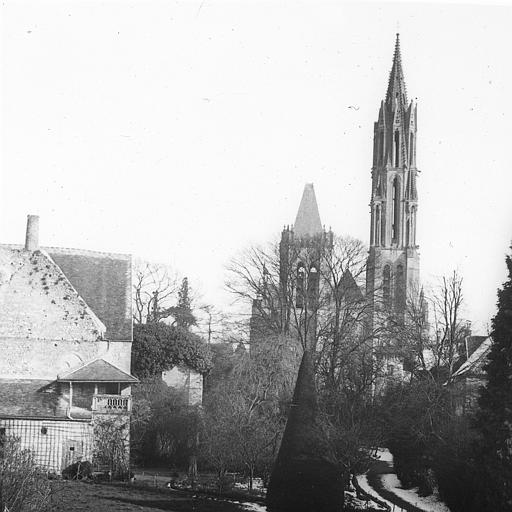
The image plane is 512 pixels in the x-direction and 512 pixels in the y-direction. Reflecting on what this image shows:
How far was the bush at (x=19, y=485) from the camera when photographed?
46.7 feet

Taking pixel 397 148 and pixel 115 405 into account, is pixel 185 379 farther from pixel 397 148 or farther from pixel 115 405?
pixel 397 148

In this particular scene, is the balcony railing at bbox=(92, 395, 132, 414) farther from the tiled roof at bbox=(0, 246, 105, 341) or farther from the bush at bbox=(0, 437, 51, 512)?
the bush at bbox=(0, 437, 51, 512)

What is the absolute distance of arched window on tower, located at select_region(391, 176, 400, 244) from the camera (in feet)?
237

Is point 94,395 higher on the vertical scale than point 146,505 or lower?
higher

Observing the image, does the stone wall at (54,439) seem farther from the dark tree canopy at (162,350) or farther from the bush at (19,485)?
the bush at (19,485)

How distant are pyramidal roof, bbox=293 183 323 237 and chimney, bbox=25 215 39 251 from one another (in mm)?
29152

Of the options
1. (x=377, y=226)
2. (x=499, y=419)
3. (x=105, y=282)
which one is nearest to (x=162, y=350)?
(x=105, y=282)

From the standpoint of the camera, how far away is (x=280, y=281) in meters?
47.0

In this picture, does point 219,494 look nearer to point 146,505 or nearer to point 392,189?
point 146,505

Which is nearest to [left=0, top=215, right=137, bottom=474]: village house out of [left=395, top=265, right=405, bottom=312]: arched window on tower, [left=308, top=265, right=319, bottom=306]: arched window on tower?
[left=308, top=265, right=319, bottom=306]: arched window on tower

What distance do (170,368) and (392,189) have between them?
38.4 meters

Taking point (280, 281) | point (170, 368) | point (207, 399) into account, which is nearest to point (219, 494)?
point (207, 399)

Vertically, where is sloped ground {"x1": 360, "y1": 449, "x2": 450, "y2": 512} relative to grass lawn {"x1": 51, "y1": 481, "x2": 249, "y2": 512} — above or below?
below

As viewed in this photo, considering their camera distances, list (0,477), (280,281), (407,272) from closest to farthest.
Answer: (0,477) < (280,281) < (407,272)
